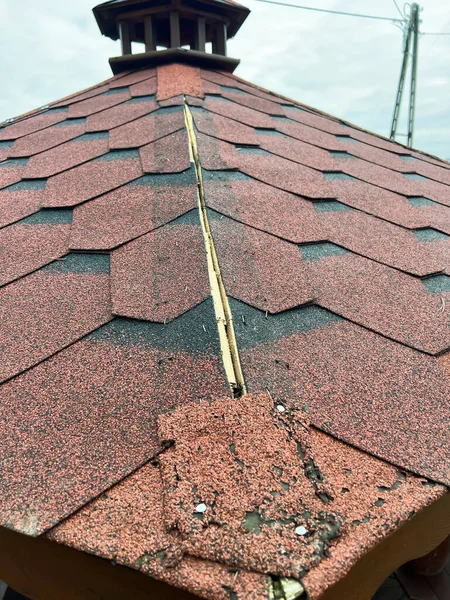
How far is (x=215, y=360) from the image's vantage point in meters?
1.10

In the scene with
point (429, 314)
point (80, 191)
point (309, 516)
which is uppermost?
point (80, 191)

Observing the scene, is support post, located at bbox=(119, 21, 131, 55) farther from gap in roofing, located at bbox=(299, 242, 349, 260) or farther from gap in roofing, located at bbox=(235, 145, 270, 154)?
gap in roofing, located at bbox=(299, 242, 349, 260)

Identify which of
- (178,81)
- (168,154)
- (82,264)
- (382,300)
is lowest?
(382,300)

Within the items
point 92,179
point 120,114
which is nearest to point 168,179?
point 92,179

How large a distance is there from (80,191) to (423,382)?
69.9 inches

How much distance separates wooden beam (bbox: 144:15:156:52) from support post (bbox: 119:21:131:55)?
0.59 feet

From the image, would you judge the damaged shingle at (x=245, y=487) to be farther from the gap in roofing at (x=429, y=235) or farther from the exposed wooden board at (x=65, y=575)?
the gap in roofing at (x=429, y=235)

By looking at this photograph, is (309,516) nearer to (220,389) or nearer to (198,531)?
(198,531)

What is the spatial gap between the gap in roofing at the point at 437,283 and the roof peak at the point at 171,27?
305 centimetres

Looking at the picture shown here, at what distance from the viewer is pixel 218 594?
0.66m

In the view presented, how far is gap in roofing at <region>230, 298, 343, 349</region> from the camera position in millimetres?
1200

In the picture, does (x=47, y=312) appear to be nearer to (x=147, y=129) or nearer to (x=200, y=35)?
(x=147, y=129)

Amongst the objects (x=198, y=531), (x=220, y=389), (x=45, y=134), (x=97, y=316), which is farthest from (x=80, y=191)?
(x=198, y=531)

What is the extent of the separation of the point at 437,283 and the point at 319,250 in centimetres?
51
